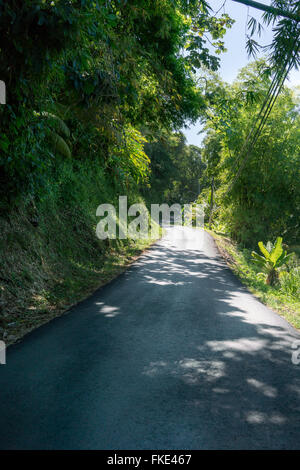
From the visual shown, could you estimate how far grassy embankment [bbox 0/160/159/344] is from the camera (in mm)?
6125

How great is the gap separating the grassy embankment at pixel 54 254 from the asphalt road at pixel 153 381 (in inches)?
22.1

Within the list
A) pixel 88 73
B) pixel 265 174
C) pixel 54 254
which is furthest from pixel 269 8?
pixel 265 174

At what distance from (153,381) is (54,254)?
5.56 m

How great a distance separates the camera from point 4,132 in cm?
493

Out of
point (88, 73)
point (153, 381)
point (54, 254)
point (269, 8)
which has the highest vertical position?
point (269, 8)

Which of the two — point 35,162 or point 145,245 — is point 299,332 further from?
point 145,245

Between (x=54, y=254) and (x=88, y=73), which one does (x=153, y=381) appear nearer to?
(x=88, y=73)

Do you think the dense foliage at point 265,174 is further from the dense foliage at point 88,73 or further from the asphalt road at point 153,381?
the asphalt road at point 153,381

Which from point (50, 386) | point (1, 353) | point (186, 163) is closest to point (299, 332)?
point (50, 386)

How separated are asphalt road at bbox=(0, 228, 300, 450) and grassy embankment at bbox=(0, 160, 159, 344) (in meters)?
0.56

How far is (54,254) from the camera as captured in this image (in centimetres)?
870

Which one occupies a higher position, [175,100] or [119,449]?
[175,100]

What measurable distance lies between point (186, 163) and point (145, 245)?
4091cm

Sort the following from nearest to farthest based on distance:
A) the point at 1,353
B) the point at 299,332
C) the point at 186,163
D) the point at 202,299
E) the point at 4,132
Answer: the point at 1,353
the point at 4,132
the point at 299,332
the point at 202,299
the point at 186,163
